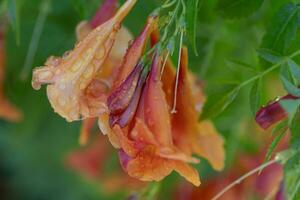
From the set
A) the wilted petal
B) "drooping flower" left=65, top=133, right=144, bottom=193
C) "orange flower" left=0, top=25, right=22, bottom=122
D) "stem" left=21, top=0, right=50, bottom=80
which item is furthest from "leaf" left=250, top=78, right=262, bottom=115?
"drooping flower" left=65, top=133, right=144, bottom=193

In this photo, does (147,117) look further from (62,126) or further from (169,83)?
(62,126)

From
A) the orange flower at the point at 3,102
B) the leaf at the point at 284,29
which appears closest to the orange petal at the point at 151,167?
the leaf at the point at 284,29

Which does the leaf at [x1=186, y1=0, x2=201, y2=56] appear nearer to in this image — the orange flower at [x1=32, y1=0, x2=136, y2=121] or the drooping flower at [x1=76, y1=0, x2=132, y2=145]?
the orange flower at [x1=32, y1=0, x2=136, y2=121]

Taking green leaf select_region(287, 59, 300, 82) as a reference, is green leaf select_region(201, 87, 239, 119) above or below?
below

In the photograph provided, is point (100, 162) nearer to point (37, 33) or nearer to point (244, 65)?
point (37, 33)

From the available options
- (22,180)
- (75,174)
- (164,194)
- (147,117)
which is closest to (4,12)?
(147,117)

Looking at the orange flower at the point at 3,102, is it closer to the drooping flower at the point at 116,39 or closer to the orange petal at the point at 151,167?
the drooping flower at the point at 116,39
